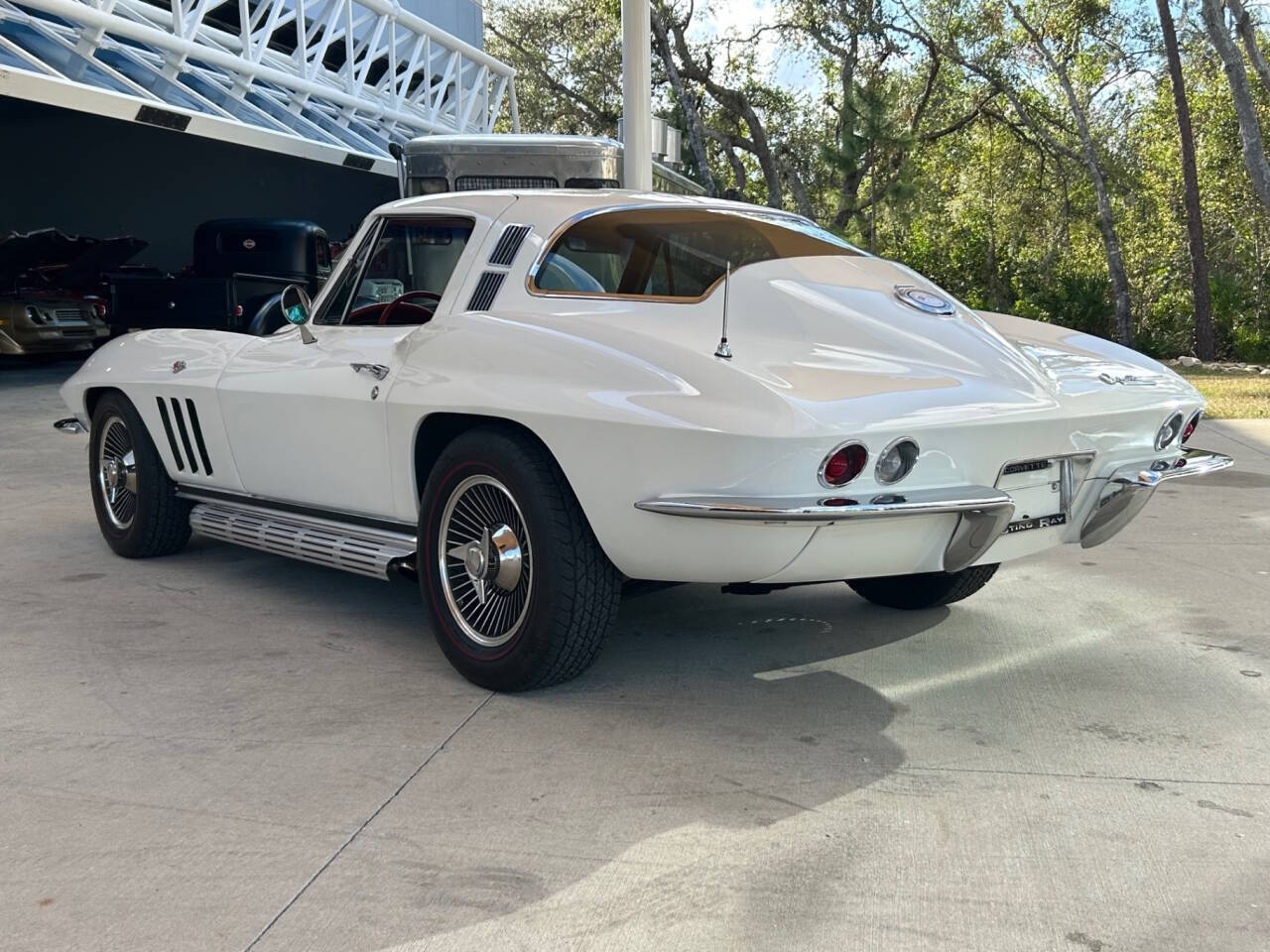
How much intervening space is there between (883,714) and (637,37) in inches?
354

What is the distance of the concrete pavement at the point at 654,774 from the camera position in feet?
9.16

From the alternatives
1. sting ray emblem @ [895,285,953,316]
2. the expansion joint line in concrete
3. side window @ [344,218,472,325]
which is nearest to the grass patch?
sting ray emblem @ [895,285,953,316]

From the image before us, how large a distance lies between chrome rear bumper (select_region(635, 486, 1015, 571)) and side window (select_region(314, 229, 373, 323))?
1.98 m

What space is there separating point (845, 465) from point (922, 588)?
5.50ft

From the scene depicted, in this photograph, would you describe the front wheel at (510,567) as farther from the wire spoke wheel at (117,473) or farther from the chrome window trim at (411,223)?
the wire spoke wheel at (117,473)

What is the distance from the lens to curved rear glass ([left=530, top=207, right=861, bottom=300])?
14.5 feet

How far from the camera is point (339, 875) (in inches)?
117

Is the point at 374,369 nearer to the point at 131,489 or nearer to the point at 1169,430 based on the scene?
the point at 131,489

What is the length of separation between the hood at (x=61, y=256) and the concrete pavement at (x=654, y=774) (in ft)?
40.2

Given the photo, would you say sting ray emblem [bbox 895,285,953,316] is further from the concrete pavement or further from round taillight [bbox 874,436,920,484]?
the concrete pavement

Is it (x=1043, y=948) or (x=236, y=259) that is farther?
(x=236, y=259)

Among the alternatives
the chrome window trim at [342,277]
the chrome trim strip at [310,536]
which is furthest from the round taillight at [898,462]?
the chrome window trim at [342,277]

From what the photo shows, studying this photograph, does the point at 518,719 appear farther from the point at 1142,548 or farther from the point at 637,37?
the point at 637,37

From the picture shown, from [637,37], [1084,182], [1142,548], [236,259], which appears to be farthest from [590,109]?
[1142,548]
